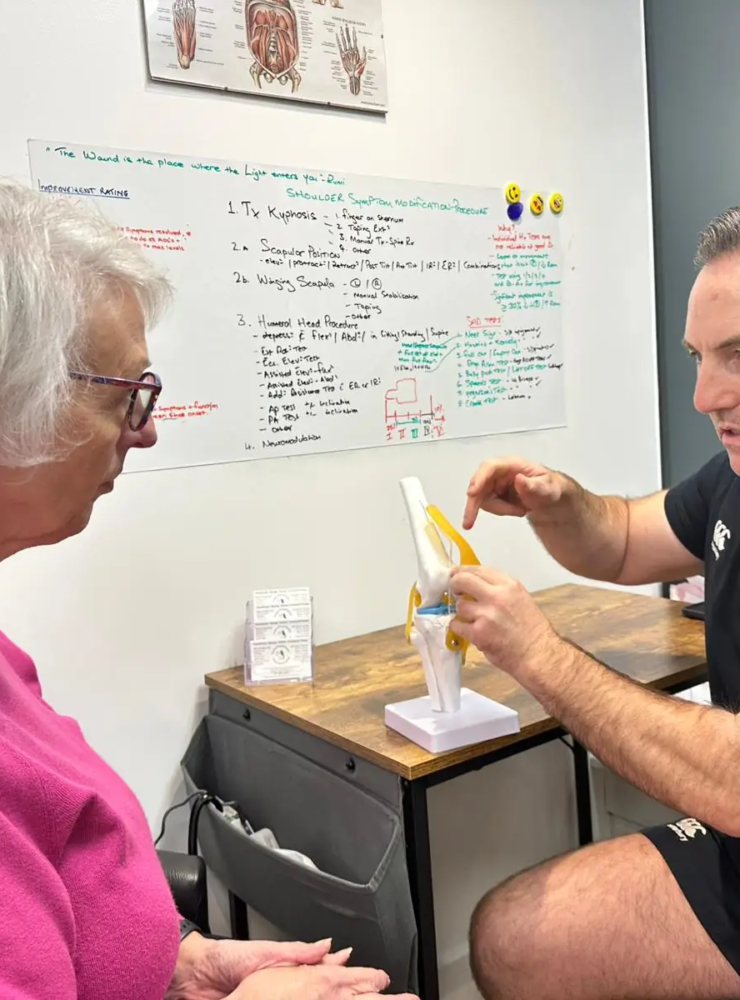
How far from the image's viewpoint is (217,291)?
1666 mm

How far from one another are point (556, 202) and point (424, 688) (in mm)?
1385

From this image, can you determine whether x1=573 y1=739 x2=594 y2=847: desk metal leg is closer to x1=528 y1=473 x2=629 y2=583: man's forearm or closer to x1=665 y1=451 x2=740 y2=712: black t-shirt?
x1=528 y1=473 x2=629 y2=583: man's forearm

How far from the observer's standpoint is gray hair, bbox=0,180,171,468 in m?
0.78

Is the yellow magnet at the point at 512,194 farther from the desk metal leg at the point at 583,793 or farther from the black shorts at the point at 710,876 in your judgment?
the black shorts at the point at 710,876

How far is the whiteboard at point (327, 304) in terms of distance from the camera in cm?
161

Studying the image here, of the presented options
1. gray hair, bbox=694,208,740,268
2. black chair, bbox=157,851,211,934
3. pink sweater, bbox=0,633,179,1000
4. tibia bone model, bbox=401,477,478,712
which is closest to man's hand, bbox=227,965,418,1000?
pink sweater, bbox=0,633,179,1000

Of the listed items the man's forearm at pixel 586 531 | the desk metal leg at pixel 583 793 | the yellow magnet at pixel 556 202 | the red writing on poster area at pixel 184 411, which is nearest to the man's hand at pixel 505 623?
the man's forearm at pixel 586 531

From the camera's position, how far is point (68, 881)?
2.77 ft

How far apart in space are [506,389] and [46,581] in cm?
121

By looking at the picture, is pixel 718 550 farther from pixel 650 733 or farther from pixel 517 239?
pixel 517 239

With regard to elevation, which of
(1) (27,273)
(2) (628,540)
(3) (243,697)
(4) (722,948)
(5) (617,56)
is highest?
(5) (617,56)

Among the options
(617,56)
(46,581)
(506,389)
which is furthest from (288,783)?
(617,56)

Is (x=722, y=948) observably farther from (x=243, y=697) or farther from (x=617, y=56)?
(x=617, y=56)

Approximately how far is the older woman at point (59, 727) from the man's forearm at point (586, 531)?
0.90m
